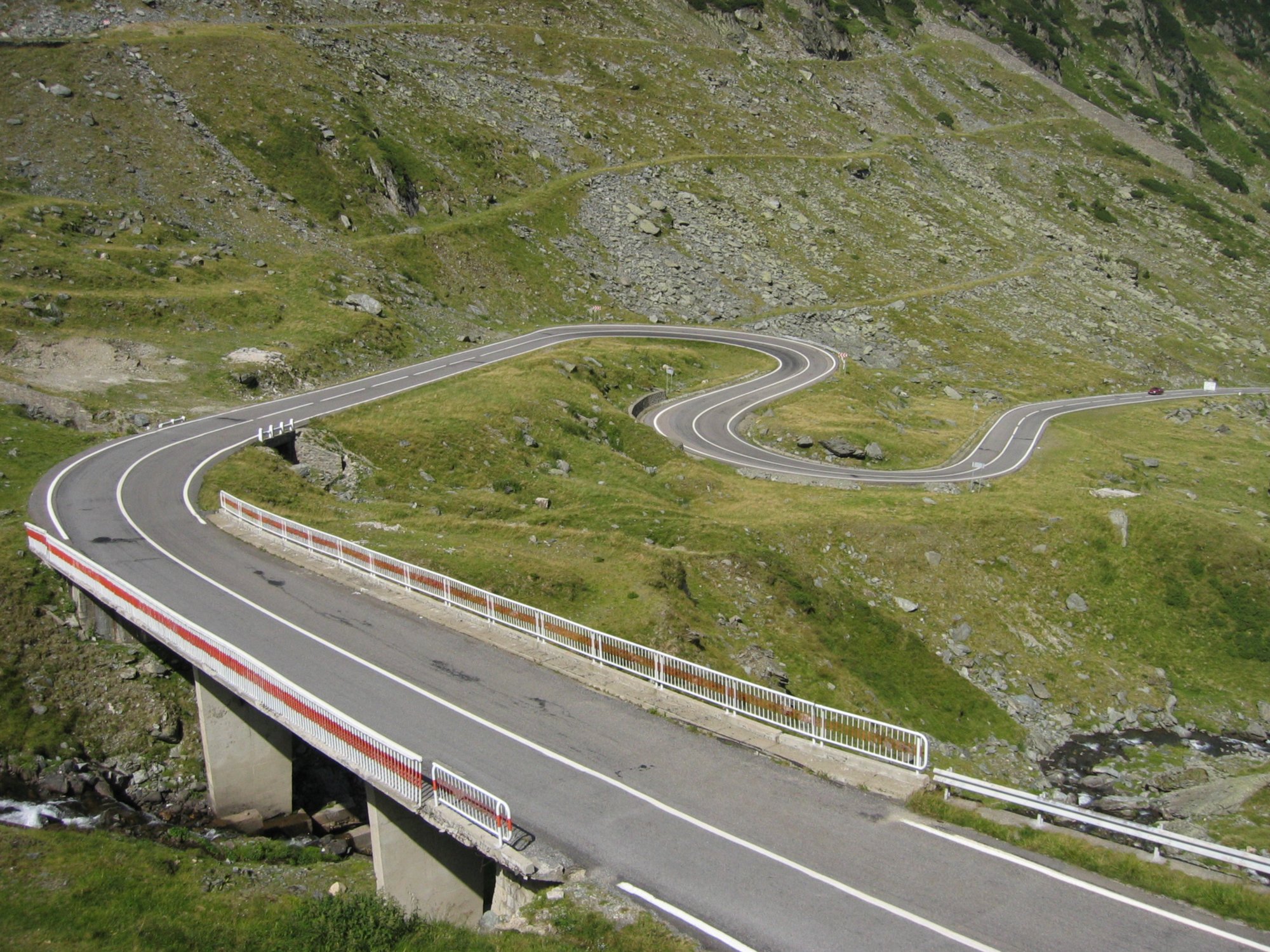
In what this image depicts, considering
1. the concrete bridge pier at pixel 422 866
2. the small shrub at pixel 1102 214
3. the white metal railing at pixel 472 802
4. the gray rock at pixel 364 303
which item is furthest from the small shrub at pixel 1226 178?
the white metal railing at pixel 472 802

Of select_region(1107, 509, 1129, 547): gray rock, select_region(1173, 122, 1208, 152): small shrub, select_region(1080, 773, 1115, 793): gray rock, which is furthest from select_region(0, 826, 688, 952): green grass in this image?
select_region(1173, 122, 1208, 152): small shrub

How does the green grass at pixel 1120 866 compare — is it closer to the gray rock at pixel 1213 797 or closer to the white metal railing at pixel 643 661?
the white metal railing at pixel 643 661

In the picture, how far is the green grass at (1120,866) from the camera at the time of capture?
46.0 feet

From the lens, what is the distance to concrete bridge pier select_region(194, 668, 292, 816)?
2489 centimetres

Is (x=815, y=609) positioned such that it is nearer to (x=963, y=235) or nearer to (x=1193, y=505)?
(x=1193, y=505)

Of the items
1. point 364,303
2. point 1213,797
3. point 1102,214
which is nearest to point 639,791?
point 1213,797

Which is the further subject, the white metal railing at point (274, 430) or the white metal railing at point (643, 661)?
the white metal railing at point (274, 430)

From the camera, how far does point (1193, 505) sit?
184ft

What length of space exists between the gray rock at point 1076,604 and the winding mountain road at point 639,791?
2827cm

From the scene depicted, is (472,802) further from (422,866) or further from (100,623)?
(100,623)

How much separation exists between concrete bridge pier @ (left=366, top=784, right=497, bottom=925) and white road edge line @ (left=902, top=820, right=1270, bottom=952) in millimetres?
9650

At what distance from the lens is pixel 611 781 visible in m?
18.6

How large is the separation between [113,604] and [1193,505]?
60.2 metres

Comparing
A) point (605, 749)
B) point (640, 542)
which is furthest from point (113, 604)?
point (640, 542)
